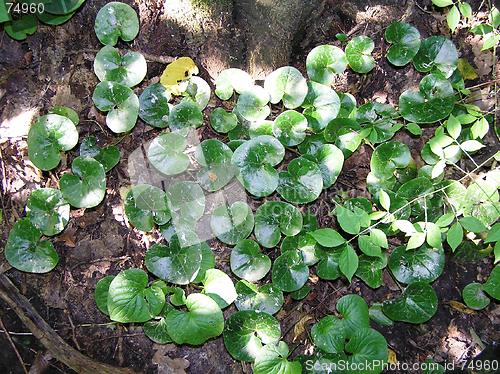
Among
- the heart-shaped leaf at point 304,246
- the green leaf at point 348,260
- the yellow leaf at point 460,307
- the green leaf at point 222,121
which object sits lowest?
the yellow leaf at point 460,307

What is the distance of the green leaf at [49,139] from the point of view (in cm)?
229

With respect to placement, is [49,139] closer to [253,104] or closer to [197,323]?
[253,104]

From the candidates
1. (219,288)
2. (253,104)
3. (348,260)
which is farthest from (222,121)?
(348,260)

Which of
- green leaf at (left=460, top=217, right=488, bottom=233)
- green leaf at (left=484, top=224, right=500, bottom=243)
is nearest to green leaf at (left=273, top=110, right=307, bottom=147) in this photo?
green leaf at (left=460, top=217, right=488, bottom=233)

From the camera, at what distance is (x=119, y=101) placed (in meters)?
2.38

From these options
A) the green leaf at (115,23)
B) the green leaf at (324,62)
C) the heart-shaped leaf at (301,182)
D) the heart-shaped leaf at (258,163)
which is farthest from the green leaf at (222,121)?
the green leaf at (115,23)

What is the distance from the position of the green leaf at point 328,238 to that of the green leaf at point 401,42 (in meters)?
1.09

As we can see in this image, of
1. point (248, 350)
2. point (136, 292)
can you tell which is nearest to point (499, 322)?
point (248, 350)

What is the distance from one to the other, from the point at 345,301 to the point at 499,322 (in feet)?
2.54

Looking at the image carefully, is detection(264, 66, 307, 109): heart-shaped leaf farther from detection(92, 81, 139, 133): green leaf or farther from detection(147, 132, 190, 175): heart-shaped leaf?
detection(92, 81, 139, 133): green leaf

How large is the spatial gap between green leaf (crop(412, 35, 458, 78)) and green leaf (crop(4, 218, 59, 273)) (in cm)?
211

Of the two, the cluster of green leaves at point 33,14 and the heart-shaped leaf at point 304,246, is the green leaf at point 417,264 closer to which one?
the heart-shaped leaf at point 304,246

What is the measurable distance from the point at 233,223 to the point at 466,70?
1.51m

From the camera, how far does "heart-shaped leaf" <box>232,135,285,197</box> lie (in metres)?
2.31
